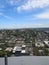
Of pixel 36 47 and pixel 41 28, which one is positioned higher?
pixel 41 28

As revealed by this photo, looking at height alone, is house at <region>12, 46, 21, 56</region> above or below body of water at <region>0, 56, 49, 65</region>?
above

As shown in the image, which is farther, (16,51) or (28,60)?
(16,51)

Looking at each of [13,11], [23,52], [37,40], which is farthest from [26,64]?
[13,11]

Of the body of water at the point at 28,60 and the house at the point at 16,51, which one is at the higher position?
the house at the point at 16,51

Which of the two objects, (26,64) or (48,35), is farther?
(48,35)

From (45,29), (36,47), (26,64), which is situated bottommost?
(26,64)

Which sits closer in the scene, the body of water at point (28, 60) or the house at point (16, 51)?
the body of water at point (28, 60)

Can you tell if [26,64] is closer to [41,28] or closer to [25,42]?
[25,42]

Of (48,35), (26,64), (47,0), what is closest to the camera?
(26,64)

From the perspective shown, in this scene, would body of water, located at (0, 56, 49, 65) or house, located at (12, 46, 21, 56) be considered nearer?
body of water, located at (0, 56, 49, 65)

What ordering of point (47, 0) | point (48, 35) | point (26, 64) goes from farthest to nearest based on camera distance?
1. point (48, 35)
2. point (47, 0)
3. point (26, 64)

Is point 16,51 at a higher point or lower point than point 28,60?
higher
